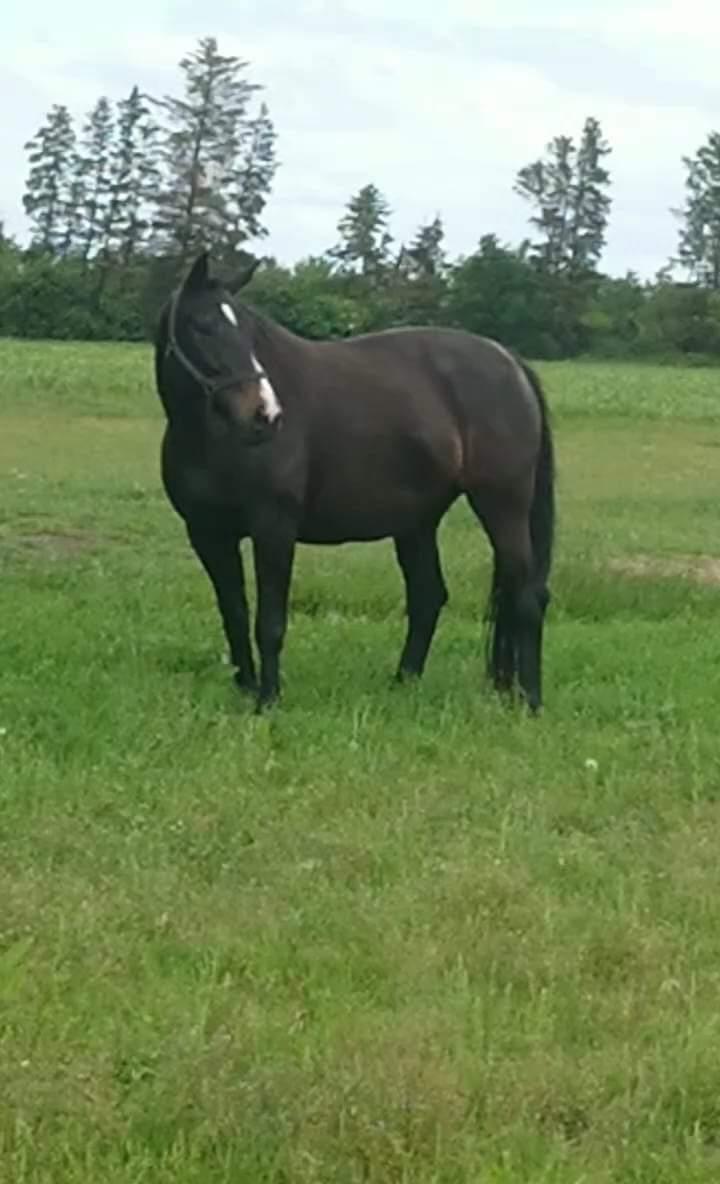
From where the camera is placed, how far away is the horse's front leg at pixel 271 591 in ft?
26.7

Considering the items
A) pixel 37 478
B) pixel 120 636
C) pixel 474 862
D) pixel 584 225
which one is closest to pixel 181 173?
pixel 584 225

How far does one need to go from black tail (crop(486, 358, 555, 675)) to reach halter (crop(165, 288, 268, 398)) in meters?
1.65

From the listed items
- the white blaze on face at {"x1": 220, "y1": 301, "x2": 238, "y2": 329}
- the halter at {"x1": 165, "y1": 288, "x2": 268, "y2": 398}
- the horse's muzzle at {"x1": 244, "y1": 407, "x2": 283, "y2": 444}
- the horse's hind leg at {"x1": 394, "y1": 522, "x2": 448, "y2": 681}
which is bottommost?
the horse's hind leg at {"x1": 394, "y1": 522, "x2": 448, "y2": 681}

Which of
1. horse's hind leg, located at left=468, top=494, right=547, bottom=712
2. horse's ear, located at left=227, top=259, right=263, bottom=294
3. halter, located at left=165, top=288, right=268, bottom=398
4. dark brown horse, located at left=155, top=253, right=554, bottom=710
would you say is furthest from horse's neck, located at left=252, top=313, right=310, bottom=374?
horse's hind leg, located at left=468, top=494, right=547, bottom=712

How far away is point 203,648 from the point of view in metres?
9.38

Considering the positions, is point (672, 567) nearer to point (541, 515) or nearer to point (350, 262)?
point (541, 515)

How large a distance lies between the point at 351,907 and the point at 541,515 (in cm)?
417

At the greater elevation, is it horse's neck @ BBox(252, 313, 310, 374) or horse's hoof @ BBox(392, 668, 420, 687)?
horse's neck @ BBox(252, 313, 310, 374)

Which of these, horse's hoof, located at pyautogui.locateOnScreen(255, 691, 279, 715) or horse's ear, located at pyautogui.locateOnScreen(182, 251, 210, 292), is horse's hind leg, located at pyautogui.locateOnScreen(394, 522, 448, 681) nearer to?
horse's hoof, located at pyautogui.locateOnScreen(255, 691, 279, 715)

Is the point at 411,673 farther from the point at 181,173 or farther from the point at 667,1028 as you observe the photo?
the point at 181,173

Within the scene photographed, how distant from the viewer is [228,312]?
7887 millimetres

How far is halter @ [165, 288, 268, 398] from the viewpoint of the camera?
7727mm

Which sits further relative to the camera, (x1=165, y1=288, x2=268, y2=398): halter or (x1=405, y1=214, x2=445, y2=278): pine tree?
(x1=405, y1=214, x2=445, y2=278): pine tree

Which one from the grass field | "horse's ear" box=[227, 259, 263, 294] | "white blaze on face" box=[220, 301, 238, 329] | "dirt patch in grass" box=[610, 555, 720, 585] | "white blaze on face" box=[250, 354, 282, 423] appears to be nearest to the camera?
the grass field
